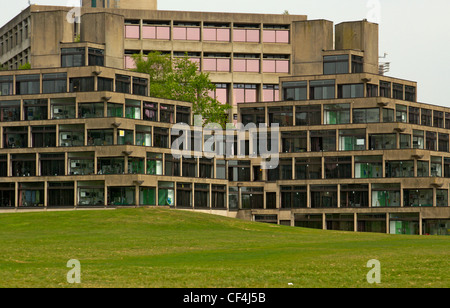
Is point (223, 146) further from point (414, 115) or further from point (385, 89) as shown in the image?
point (414, 115)

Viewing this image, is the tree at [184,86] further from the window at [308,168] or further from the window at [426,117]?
the window at [426,117]

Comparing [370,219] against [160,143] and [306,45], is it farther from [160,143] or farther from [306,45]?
[306,45]

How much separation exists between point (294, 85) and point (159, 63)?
77.8 feet

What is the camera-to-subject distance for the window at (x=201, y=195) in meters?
127

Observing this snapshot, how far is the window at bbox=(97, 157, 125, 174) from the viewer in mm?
120375

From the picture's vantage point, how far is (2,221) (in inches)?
3622

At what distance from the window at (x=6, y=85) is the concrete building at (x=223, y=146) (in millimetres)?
145

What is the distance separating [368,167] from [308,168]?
353 inches

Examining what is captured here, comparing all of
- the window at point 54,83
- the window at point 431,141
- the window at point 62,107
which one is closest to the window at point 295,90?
the window at point 431,141

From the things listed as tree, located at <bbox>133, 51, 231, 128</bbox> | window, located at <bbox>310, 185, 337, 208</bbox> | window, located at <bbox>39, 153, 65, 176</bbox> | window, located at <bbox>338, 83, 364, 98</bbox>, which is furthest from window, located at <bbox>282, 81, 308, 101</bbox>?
window, located at <bbox>39, 153, 65, 176</bbox>

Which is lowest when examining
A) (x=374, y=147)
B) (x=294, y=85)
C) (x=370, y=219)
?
(x=370, y=219)

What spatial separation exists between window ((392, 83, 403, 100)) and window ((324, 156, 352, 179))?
21.5 m

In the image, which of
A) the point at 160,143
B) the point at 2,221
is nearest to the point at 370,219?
the point at 160,143

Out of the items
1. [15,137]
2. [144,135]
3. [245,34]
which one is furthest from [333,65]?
[15,137]
